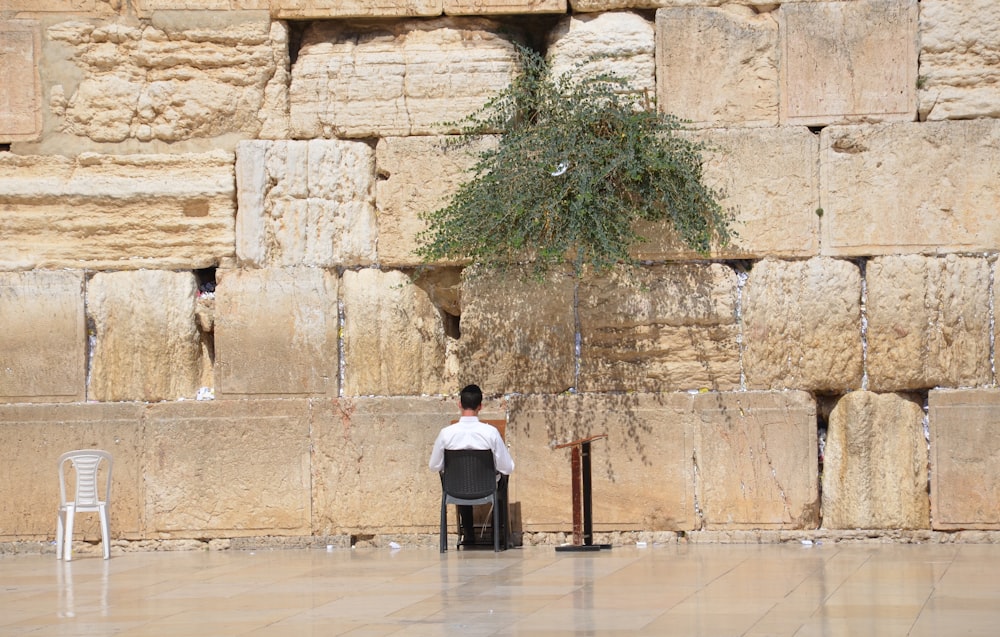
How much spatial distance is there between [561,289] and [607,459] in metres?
1.14

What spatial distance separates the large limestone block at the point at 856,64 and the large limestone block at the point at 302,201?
2910mm

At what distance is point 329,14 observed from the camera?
935 centimetres

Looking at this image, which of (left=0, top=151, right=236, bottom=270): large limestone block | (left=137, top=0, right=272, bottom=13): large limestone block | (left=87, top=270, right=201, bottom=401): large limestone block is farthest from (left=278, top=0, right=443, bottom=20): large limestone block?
(left=87, top=270, right=201, bottom=401): large limestone block

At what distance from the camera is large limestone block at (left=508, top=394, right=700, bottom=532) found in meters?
8.88

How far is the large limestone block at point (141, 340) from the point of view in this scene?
30.2ft

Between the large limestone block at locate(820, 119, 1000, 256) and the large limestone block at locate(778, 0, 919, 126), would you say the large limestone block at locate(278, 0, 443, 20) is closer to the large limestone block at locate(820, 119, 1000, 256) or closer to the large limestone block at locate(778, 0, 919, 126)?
the large limestone block at locate(778, 0, 919, 126)

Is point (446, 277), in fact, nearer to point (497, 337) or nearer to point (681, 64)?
point (497, 337)

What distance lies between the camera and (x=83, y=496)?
8.39 m

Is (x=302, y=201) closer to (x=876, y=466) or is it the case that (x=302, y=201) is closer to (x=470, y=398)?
(x=470, y=398)

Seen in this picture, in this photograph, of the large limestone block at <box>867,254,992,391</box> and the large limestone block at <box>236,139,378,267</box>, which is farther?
the large limestone block at <box>236,139,378,267</box>

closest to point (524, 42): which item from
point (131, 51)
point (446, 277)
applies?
point (446, 277)

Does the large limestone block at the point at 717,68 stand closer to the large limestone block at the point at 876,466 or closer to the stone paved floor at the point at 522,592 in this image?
the large limestone block at the point at 876,466

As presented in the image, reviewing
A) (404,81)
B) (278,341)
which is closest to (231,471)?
(278,341)

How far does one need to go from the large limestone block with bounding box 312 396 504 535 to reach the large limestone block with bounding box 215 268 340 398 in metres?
0.27
